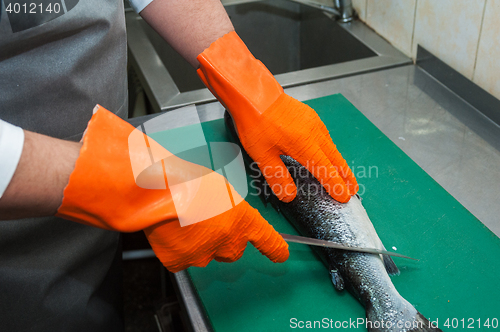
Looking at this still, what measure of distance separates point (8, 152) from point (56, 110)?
15.0 inches

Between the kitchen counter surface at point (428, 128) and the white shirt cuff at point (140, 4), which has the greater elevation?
the white shirt cuff at point (140, 4)

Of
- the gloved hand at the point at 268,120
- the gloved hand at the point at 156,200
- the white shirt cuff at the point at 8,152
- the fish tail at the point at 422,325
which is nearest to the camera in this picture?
the white shirt cuff at the point at 8,152

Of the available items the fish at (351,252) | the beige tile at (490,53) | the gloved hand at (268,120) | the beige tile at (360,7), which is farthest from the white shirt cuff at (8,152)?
the beige tile at (360,7)

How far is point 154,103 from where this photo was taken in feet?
5.46

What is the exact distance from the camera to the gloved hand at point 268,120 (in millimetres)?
1041

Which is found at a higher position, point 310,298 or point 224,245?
point 224,245

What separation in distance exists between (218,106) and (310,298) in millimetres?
861

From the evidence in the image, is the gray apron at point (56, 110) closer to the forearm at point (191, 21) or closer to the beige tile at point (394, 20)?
the forearm at point (191, 21)

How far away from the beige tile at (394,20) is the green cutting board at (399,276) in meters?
0.75

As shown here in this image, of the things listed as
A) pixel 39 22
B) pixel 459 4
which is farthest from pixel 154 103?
pixel 459 4

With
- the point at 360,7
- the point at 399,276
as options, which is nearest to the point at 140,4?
the point at 399,276

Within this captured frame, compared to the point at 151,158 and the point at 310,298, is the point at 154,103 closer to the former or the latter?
the point at 151,158

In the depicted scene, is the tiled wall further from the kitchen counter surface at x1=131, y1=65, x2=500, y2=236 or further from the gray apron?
the gray apron

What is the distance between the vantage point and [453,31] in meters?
1.46
